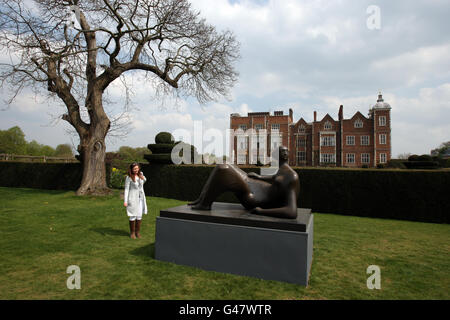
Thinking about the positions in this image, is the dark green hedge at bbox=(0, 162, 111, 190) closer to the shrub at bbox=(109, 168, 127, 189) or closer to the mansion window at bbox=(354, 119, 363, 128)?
the shrub at bbox=(109, 168, 127, 189)

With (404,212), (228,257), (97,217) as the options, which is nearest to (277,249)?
(228,257)

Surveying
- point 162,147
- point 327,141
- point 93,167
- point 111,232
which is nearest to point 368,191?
point 111,232

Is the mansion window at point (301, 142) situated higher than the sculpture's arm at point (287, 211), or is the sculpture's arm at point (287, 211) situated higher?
the mansion window at point (301, 142)

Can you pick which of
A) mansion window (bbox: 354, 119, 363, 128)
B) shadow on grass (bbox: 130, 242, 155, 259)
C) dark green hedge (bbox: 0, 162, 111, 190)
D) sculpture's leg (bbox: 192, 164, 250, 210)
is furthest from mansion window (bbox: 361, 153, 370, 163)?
shadow on grass (bbox: 130, 242, 155, 259)

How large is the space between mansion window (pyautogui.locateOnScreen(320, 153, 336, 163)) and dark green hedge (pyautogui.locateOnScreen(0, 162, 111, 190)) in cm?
3438

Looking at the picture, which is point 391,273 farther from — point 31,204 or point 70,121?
point 70,121

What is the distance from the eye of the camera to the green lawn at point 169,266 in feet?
10.8

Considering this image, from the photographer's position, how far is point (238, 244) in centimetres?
379

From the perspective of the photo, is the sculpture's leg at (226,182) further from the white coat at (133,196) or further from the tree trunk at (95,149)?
the tree trunk at (95,149)

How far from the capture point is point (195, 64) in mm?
13977

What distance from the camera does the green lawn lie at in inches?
129

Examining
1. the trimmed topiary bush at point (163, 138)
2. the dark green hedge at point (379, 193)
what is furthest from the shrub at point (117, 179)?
the dark green hedge at point (379, 193)

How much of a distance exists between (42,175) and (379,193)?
20.4m

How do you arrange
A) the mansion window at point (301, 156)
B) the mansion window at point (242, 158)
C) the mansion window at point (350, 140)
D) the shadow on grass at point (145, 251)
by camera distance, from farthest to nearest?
the mansion window at point (242, 158) → the mansion window at point (301, 156) → the mansion window at point (350, 140) → the shadow on grass at point (145, 251)
